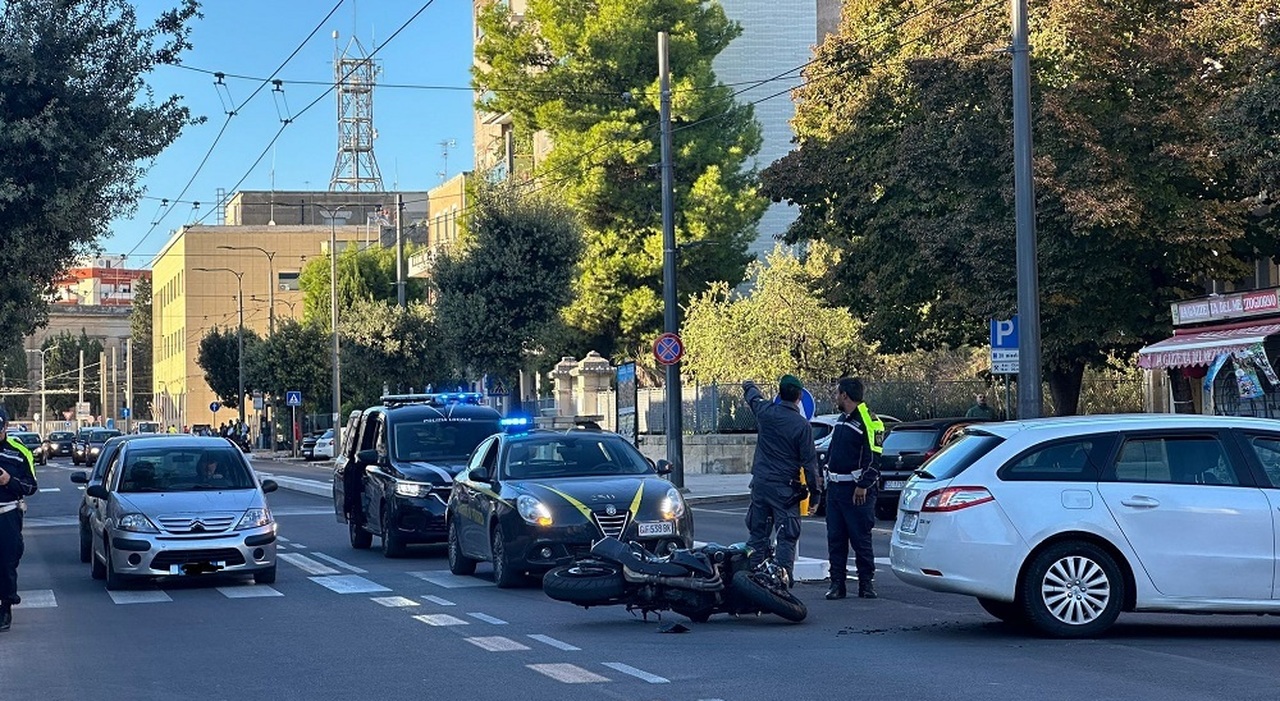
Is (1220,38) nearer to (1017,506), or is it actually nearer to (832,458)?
(832,458)

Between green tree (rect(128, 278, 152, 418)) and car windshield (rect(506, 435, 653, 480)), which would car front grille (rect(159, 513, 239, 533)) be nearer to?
car windshield (rect(506, 435, 653, 480))

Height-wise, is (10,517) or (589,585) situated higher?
(10,517)

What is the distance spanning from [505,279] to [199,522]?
28.9m

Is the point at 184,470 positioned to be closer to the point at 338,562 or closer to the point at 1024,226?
the point at 338,562

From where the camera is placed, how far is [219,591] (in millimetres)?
17156

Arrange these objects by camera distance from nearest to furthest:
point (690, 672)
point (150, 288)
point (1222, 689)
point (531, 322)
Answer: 1. point (1222, 689)
2. point (690, 672)
3. point (531, 322)
4. point (150, 288)

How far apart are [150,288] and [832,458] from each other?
140175mm

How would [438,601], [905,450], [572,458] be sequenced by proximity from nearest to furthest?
[438,601] < [572,458] < [905,450]

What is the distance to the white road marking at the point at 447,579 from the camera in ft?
55.8

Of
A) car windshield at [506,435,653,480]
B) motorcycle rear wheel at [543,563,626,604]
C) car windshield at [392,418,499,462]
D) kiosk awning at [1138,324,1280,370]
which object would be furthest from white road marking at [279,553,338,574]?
kiosk awning at [1138,324,1280,370]

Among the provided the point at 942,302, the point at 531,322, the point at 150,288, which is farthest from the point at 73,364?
the point at 942,302

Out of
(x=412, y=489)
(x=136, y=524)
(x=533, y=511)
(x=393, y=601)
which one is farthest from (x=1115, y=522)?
(x=412, y=489)

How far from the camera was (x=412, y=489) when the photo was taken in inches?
789

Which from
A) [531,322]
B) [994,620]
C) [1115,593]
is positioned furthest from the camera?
[531,322]
